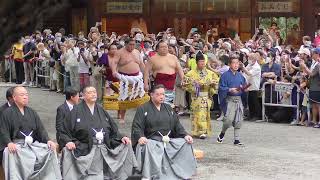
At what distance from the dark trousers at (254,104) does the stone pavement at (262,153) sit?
503 mm

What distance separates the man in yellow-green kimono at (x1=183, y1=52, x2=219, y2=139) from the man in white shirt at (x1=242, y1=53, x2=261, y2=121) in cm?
237

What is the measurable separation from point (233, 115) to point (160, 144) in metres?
2.87

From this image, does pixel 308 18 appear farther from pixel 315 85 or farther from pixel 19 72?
pixel 315 85

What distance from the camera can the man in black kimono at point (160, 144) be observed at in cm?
780

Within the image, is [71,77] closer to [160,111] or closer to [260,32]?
[260,32]

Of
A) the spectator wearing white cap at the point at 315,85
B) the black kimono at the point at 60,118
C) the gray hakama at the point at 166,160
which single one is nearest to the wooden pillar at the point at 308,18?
the spectator wearing white cap at the point at 315,85

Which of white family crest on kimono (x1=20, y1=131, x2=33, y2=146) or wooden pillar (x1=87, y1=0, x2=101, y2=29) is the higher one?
wooden pillar (x1=87, y1=0, x2=101, y2=29)

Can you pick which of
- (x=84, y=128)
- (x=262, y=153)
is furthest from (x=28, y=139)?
(x=262, y=153)

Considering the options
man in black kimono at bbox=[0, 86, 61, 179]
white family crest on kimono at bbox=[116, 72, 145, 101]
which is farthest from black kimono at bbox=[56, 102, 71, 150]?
white family crest on kimono at bbox=[116, 72, 145, 101]

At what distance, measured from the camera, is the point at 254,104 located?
13742mm

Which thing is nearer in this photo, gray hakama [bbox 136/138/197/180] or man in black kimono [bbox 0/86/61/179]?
man in black kimono [bbox 0/86/61/179]

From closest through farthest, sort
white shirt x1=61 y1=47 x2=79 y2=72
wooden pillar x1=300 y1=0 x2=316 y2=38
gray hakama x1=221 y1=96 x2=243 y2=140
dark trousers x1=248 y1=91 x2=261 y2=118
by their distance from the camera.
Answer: gray hakama x1=221 y1=96 x2=243 y2=140
dark trousers x1=248 y1=91 x2=261 y2=118
white shirt x1=61 y1=47 x2=79 y2=72
wooden pillar x1=300 y1=0 x2=316 y2=38

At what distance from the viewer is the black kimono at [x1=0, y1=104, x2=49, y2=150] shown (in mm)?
7145

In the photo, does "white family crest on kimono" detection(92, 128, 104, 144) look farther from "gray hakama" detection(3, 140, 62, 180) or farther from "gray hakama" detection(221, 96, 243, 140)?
"gray hakama" detection(221, 96, 243, 140)
